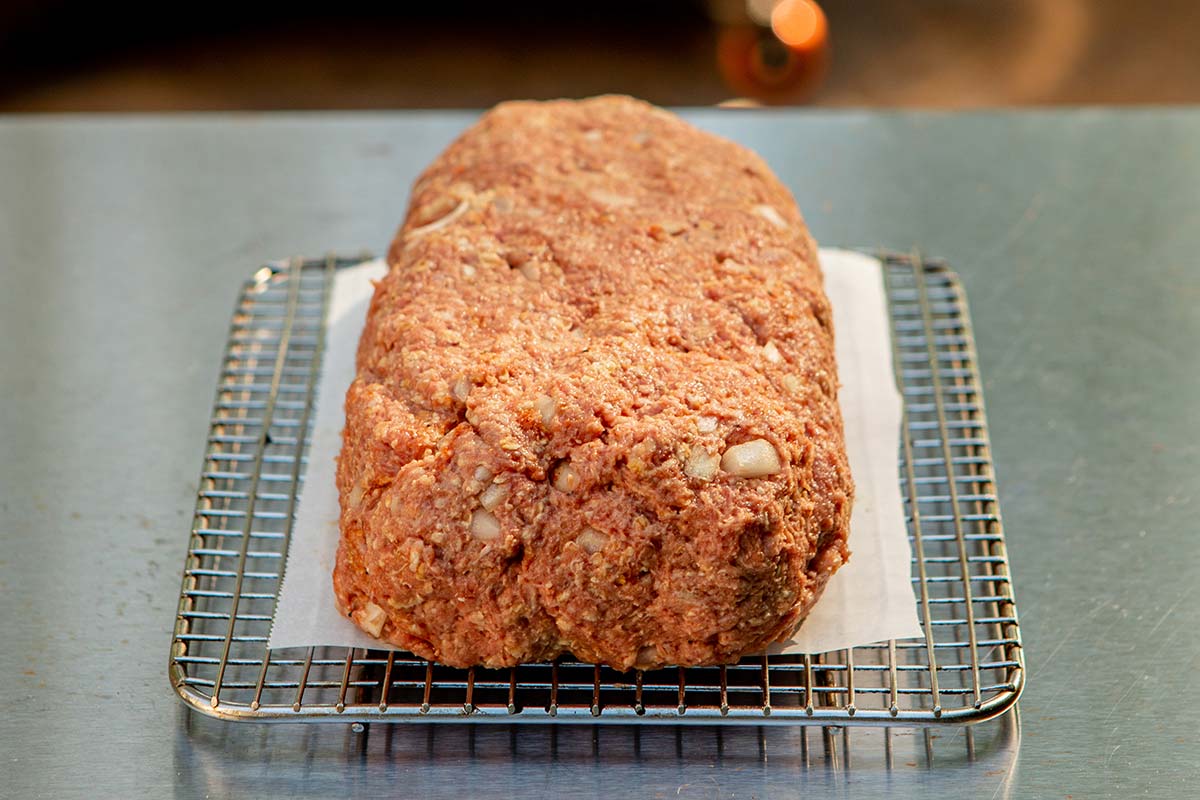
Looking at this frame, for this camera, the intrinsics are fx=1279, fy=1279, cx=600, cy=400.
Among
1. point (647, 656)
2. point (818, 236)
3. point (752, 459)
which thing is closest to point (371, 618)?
point (647, 656)

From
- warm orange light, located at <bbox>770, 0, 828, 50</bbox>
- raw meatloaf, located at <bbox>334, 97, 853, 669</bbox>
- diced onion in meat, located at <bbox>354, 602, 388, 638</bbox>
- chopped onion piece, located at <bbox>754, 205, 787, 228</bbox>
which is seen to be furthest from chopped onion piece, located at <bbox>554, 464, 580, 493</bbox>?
warm orange light, located at <bbox>770, 0, 828, 50</bbox>

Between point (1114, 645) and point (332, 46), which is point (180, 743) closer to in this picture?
point (1114, 645)

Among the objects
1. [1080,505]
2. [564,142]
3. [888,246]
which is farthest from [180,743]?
[888,246]

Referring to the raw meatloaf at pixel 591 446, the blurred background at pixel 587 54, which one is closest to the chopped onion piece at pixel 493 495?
the raw meatloaf at pixel 591 446

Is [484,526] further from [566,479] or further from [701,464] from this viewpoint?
[701,464]

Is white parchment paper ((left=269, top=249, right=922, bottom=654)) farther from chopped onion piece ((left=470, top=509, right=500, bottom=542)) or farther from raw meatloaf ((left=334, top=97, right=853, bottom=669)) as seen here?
chopped onion piece ((left=470, top=509, right=500, bottom=542))

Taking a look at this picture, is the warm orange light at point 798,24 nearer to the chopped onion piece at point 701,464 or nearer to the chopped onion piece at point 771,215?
the chopped onion piece at point 771,215
